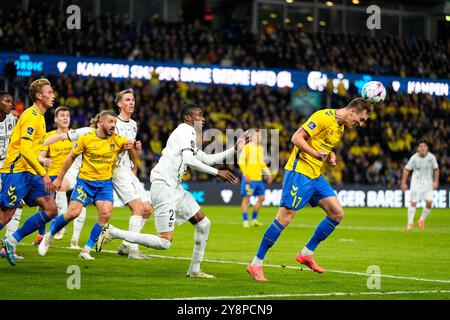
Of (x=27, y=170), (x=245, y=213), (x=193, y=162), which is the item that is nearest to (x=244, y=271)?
(x=193, y=162)

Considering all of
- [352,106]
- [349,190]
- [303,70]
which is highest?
[303,70]

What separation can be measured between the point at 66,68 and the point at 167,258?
21.6 m

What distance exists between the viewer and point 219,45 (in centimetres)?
4197

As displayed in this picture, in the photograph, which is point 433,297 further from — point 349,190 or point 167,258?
point 349,190

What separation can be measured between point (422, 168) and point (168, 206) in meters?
15.1

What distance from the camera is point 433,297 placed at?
955 centimetres

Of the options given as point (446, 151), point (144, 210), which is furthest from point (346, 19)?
point (144, 210)

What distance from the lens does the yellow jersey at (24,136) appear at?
11875mm

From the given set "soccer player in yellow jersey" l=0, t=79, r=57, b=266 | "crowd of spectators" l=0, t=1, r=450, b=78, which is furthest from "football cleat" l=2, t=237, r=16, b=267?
"crowd of spectators" l=0, t=1, r=450, b=78

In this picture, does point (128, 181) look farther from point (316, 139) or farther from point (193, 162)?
point (316, 139)

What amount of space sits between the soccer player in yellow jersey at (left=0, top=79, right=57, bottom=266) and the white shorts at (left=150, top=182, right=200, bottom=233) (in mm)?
1659
